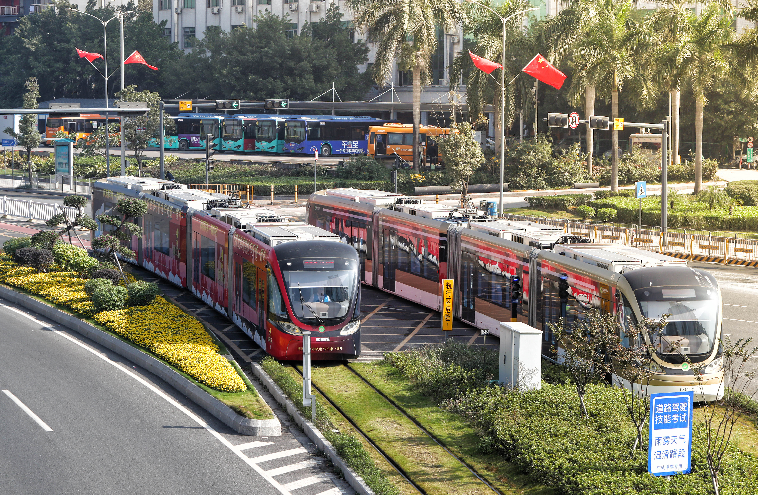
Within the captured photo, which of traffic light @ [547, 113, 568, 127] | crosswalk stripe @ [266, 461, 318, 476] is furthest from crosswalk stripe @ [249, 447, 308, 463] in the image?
traffic light @ [547, 113, 568, 127]

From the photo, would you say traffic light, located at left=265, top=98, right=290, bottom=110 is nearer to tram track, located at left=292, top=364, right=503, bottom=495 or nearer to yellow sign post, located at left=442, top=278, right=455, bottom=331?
yellow sign post, located at left=442, top=278, right=455, bottom=331

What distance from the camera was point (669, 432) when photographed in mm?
15492

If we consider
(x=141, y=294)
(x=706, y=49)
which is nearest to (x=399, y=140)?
(x=706, y=49)

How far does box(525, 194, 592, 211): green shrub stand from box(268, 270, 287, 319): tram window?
34964mm

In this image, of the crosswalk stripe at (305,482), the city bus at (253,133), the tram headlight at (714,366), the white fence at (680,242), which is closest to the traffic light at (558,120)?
the white fence at (680,242)

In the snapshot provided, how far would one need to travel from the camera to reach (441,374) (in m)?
22.6

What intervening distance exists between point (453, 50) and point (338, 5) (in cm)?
1512

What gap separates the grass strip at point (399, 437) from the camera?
56.2ft

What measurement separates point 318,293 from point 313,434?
217 inches

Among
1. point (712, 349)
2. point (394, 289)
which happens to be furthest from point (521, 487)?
point (394, 289)

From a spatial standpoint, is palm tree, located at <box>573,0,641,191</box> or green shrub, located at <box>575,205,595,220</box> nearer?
green shrub, located at <box>575,205,595,220</box>

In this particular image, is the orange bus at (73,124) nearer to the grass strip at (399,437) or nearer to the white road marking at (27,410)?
the white road marking at (27,410)

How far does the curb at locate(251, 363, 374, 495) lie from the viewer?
17.0 metres

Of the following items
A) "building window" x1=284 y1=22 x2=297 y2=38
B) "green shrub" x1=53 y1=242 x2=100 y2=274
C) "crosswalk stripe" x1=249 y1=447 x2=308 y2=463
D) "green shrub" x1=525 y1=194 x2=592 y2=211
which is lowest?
"crosswalk stripe" x1=249 y1=447 x2=308 y2=463
